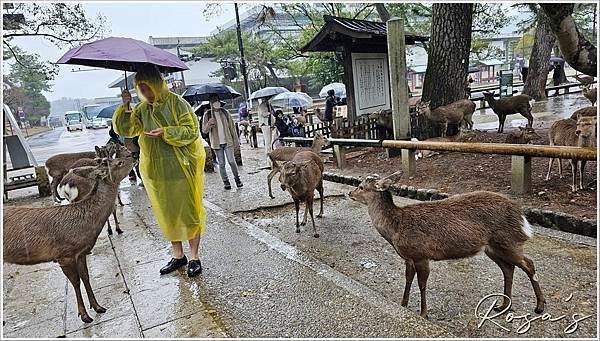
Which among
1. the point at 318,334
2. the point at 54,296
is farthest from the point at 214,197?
the point at 318,334

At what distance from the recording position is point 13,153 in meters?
8.23

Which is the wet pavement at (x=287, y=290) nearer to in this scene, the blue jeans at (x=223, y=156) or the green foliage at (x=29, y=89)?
the blue jeans at (x=223, y=156)

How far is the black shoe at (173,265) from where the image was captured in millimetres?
3510

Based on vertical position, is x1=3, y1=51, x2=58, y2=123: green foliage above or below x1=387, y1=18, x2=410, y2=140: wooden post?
above

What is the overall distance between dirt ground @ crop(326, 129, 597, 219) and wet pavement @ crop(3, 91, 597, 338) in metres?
0.59

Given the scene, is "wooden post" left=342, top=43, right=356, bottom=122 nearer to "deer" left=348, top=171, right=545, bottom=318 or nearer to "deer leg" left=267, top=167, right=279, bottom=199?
"deer leg" left=267, top=167, right=279, bottom=199

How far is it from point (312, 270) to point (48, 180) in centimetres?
A: 638

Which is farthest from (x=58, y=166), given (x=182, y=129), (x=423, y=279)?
(x=423, y=279)

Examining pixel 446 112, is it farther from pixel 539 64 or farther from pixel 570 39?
pixel 539 64

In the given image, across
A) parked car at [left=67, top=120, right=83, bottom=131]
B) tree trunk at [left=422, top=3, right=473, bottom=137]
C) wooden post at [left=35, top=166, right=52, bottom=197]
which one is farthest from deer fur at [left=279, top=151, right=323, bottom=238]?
parked car at [left=67, top=120, right=83, bottom=131]

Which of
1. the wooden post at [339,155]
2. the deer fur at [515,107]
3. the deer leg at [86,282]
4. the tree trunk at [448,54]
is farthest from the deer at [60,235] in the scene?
the deer fur at [515,107]

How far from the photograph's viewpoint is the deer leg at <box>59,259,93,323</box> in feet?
9.04

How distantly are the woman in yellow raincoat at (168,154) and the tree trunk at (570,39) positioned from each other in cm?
357

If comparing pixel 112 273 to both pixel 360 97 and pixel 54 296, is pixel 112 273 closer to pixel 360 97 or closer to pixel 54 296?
pixel 54 296
